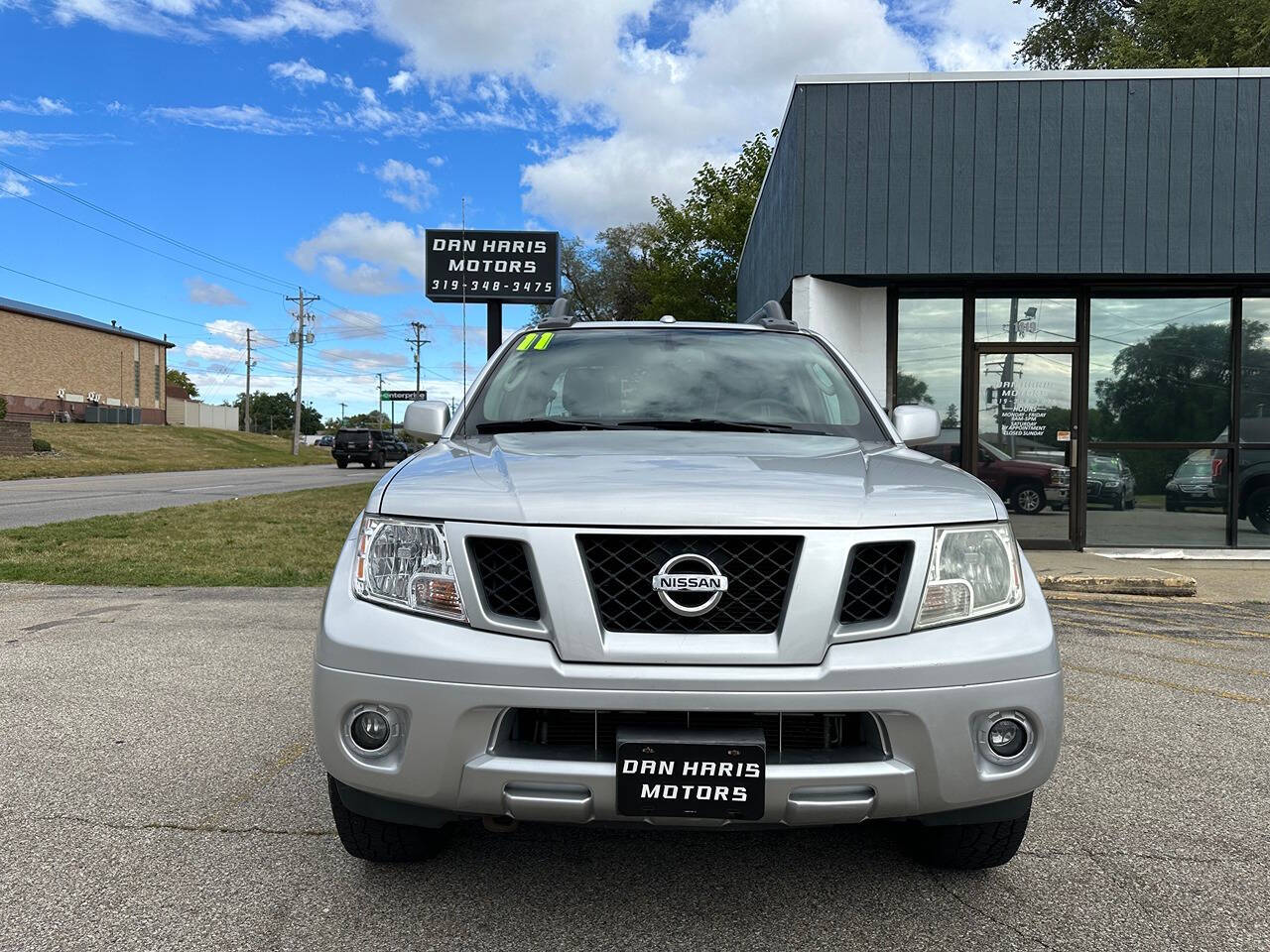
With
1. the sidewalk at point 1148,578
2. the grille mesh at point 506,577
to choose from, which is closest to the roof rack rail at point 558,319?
the grille mesh at point 506,577

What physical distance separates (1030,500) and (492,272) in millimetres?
9512

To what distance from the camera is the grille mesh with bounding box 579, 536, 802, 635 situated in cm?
217

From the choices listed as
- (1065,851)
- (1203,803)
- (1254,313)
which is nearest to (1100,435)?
(1254,313)

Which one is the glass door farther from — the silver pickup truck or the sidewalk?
the silver pickup truck

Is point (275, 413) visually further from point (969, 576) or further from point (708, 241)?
point (969, 576)

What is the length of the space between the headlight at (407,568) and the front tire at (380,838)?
55 centimetres

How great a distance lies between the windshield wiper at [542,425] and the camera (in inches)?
127

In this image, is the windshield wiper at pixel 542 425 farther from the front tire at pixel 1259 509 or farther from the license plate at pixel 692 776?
the front tire at pixel 1259 509

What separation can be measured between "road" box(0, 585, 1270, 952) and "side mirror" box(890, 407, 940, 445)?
1.34 meters

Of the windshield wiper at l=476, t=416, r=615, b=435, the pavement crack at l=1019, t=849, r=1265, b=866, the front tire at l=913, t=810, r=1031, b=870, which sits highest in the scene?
the windshield wiper at l=476, t=416, r=615, b=435

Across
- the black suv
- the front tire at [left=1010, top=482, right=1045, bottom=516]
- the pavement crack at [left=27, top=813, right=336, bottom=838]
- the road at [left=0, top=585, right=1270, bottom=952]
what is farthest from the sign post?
the black suv

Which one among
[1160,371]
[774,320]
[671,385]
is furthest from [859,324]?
[671,385]

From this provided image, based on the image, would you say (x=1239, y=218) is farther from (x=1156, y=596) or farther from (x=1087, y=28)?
(x=1087, y=28)

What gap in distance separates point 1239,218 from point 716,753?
33.4ft
